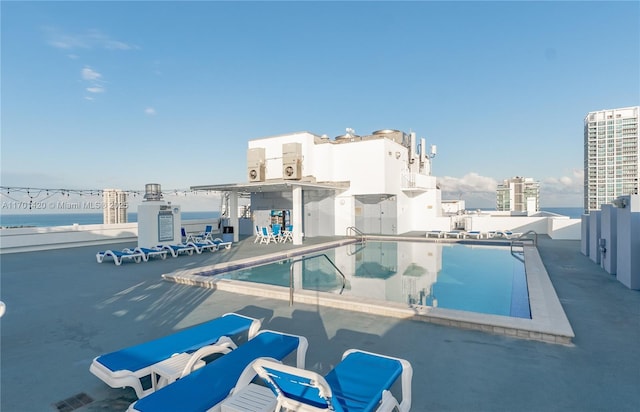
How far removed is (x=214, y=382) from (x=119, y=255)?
903 cm

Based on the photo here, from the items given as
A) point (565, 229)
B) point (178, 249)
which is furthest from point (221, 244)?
point (565, 229)

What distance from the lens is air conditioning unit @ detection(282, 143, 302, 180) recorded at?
18.9 metres

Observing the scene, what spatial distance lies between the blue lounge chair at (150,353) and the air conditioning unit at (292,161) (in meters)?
15.5

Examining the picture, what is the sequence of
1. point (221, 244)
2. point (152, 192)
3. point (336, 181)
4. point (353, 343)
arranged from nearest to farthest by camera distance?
point (353, 343) < point (152, 192) < point (221, 244) < point (336, 181)

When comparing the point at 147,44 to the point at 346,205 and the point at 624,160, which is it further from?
the point at 624,160

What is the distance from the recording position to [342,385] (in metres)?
2.32

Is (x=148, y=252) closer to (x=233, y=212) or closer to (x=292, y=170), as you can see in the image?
(x=233, y=212)

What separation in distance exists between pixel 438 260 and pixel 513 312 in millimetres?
5766

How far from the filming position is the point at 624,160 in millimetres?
50781

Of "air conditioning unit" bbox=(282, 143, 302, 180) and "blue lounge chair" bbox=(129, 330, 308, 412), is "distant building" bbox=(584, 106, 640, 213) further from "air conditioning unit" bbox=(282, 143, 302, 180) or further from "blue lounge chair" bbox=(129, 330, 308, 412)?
"blue lounge chair" bbox=(129, 330, 308, 412)

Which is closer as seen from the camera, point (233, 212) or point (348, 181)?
point (233, 212)

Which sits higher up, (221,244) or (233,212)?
(233,212)

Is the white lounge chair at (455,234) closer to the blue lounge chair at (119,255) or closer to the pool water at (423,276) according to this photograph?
the pool water at (423,276)

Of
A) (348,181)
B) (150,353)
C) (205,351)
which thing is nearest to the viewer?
(205,351)
